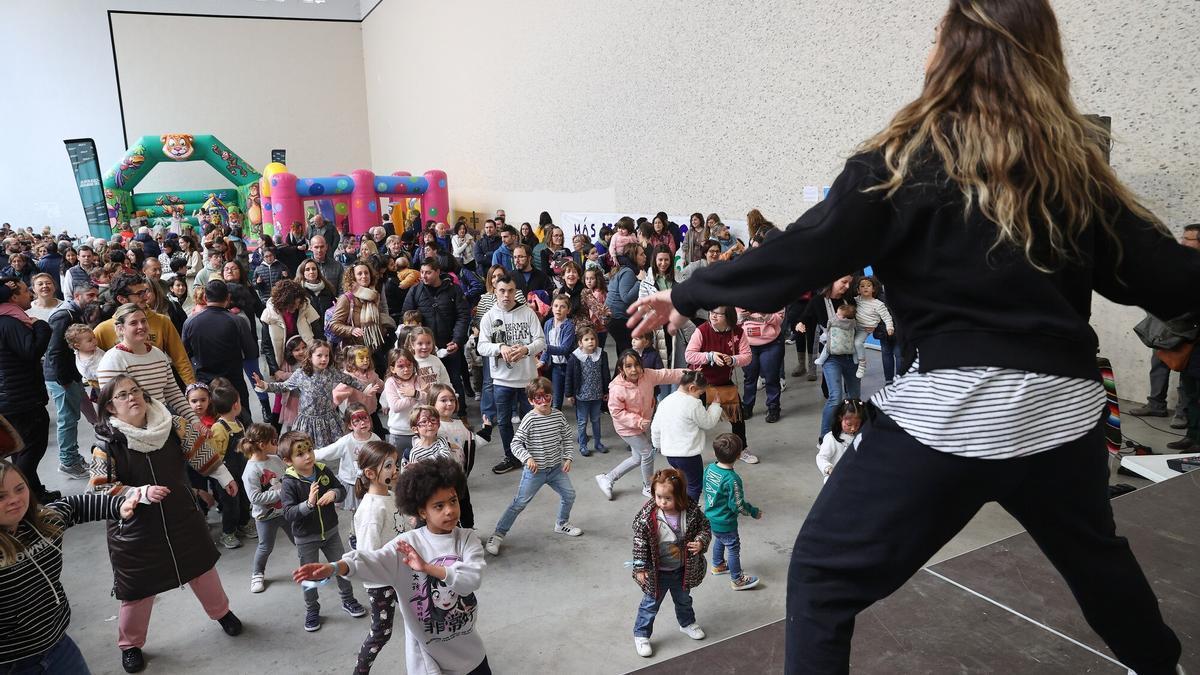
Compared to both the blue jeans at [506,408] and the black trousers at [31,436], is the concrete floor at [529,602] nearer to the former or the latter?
the black trousers at [31,436]

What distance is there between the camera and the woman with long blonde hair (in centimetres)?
136

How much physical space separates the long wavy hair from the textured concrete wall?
4.39ft

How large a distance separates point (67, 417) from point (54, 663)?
182 inches

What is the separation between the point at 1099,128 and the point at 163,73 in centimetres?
3151

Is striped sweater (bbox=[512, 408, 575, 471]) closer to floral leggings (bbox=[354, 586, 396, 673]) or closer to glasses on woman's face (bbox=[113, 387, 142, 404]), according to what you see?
floral leggings (bbox=[354, 586, 396, 673])

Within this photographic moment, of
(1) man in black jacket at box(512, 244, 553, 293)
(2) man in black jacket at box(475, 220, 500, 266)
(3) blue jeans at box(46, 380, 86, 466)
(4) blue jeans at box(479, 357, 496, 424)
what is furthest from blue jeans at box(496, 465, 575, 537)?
(2) man in black jacket at box(475, 220, 500, 266)

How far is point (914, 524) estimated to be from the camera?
1.42 m

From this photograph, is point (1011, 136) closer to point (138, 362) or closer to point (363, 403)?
point (363, 403)

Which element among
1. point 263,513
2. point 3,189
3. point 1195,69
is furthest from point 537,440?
point 3,189

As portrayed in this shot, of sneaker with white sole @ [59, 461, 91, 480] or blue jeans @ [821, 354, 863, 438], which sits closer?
sneaker with white sole @ [59, 461, 91, 480]

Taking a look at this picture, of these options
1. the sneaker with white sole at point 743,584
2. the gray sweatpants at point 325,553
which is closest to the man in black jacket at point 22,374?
the gray sweatpants at point 325,553

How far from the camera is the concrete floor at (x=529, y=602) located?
4.01m

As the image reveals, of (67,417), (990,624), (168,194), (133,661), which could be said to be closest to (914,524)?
(990,624)

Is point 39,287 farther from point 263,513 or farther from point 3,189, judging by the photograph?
point 3,189
